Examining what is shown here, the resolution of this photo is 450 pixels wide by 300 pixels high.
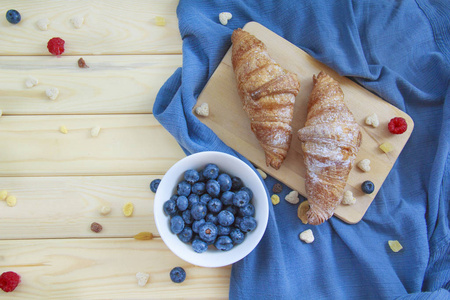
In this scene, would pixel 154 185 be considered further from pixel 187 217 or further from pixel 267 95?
pixel 267 95

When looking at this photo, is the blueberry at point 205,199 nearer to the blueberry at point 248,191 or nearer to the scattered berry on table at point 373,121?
the blueberry at point 248,191

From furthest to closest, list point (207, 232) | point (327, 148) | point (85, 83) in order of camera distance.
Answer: point (85, 83) < point (327, 148) < point (207, 232)

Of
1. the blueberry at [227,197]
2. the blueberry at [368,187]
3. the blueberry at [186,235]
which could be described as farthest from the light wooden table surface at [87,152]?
the blueberry at [368,187]

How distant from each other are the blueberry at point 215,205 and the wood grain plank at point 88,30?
0.74 meters

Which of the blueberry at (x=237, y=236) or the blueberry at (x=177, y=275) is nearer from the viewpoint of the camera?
the blueberry at (x=237, y=236)

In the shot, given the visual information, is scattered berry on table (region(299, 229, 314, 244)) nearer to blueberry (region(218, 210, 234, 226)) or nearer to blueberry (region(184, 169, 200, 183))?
blueberry (region(218, 210, 234, 226))

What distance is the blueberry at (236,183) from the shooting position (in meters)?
1.25

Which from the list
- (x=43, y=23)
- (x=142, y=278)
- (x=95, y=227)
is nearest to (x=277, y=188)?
(x=142, y=278)

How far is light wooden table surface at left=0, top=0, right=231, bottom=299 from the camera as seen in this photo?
55.6 inches

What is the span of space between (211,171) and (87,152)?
0.61 m

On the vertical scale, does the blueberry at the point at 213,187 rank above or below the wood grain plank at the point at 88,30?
below

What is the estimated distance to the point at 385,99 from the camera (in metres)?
1.49

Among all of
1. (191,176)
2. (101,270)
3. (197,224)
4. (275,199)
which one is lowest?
(101,270)

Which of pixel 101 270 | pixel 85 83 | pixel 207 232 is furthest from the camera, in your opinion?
pixel 85 83
